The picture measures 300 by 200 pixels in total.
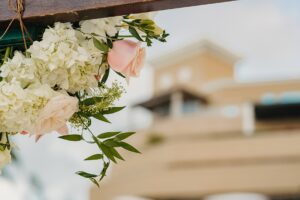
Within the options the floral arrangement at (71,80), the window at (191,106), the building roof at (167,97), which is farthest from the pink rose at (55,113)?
the building roof at (167,97)

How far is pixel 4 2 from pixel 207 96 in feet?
77.3

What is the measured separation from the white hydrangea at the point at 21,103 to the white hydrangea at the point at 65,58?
1.9 inches

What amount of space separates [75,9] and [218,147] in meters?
20.7

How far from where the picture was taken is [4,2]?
170 cm

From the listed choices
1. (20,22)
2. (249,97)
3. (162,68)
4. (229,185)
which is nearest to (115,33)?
(20,22)

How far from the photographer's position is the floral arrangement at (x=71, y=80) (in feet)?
5.48

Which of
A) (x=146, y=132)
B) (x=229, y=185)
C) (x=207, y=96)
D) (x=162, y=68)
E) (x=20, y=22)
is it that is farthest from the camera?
(x=162, y=68)

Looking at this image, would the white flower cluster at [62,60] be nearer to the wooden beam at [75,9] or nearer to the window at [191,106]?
the wooden beam at [75,9]

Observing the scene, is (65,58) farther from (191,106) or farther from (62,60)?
(191,106)

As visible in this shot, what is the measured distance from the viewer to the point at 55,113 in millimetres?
1649

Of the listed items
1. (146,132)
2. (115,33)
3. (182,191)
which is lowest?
(182,191)

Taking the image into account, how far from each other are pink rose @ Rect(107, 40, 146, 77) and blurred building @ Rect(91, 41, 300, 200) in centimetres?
1980

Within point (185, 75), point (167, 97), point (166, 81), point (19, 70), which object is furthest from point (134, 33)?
point (166, 81)

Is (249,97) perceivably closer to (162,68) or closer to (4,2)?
(162,68)
